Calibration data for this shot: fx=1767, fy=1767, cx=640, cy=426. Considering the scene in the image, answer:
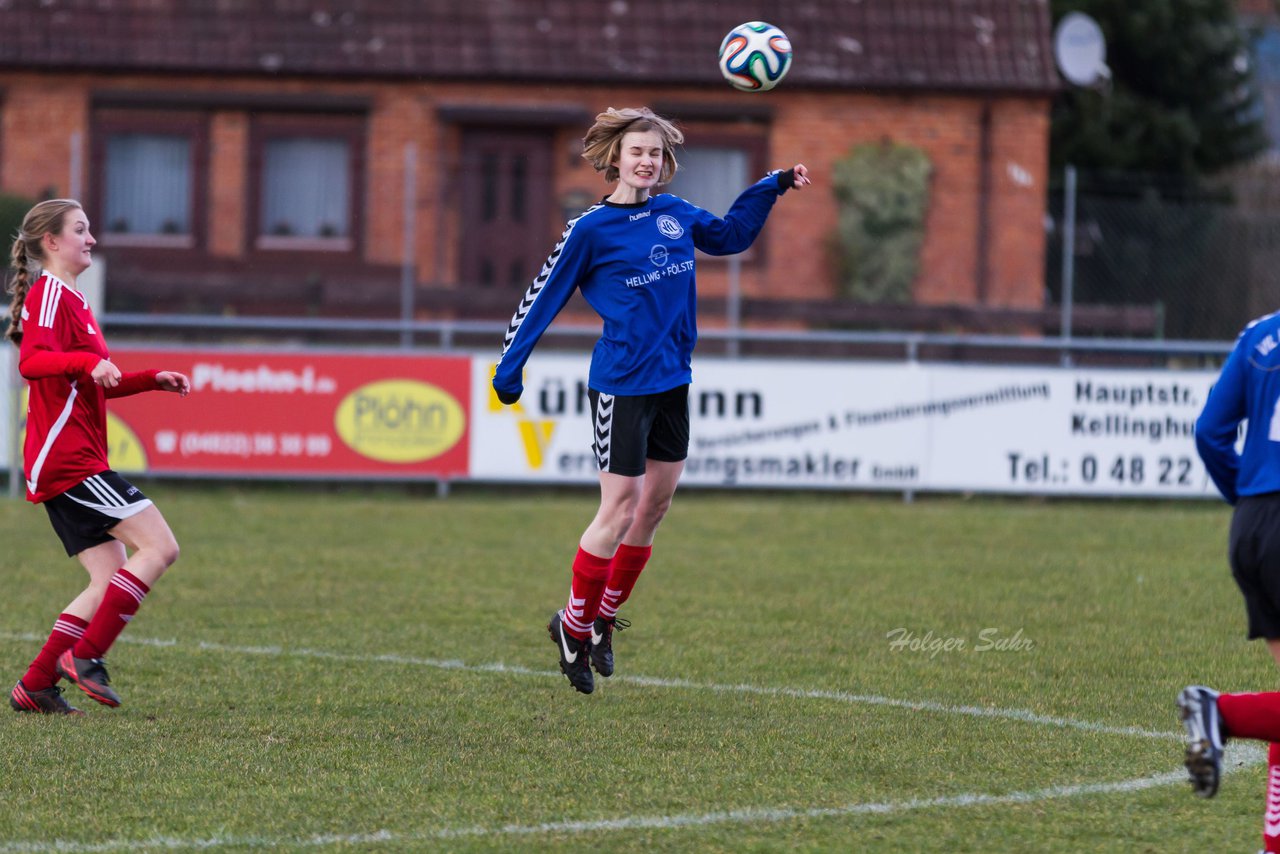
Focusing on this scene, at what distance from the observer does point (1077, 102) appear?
2836cm

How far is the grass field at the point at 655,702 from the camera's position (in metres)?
5.14

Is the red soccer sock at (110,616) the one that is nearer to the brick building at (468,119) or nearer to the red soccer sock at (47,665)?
the red soccer sock at (47,665)

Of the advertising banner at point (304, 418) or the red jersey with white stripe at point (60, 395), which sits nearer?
the red jersey with white stripe at point (60, 395)

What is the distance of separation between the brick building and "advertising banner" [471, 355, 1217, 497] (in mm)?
6221

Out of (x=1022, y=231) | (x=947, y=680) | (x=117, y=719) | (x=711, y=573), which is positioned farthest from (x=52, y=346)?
(x=1022, y=231)

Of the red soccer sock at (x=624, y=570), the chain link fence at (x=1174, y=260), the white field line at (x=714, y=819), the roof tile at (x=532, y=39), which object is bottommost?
the white field line at (x=714, y=819)

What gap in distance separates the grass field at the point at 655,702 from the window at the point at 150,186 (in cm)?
951

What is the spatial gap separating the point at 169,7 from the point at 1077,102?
14438mm

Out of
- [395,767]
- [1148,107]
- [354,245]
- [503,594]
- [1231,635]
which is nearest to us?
[395,767]

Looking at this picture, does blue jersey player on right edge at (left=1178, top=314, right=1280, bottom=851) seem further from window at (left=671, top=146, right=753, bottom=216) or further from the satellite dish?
the satellite dish

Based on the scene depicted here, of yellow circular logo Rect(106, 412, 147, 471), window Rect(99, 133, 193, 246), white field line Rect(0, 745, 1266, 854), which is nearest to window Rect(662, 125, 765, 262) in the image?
window Rect(99, 133, 193, 246)

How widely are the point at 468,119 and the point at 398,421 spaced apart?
7398 millimetres

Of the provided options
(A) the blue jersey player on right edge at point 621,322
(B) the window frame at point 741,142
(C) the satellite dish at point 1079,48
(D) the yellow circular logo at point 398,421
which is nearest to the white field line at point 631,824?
(A) the blue jersey player on right edge at point 621,322

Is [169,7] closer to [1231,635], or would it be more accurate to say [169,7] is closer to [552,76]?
[552,76]
